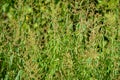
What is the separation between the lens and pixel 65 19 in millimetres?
4293

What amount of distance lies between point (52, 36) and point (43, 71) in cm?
49

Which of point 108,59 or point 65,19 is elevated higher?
point 65,19

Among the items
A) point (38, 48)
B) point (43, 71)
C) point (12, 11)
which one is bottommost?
point (43, 71)

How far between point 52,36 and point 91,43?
23.8 inches

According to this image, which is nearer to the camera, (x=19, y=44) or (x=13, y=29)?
(x=19, y=44)

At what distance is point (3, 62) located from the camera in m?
3.68

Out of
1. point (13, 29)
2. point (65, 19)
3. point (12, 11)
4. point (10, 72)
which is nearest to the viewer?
point (10, 72)

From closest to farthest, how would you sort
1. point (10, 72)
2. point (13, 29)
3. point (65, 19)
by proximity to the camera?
point (10, 72) < point (13, 29) < point (65, 19)

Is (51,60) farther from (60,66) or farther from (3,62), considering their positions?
(3,62)

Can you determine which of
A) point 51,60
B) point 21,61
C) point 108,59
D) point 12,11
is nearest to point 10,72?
point 21,61

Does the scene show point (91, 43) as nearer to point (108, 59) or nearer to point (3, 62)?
point (108, 59)

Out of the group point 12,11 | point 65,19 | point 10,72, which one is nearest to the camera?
point 10,72

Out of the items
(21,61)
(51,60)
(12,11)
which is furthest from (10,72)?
(12,11)

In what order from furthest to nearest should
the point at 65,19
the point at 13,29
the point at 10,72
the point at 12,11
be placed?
the point at 12,11 → the point at 65,19 → the point at 13,29 → the point at 10,72
